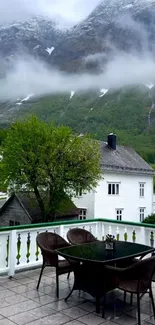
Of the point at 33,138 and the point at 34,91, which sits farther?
the point at 34,91

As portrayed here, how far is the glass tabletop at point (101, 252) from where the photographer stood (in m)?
4.22

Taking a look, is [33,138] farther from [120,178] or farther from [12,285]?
[12,285]

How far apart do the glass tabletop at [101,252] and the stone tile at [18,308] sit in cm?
75

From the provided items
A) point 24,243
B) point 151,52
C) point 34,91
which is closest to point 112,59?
point 151,52

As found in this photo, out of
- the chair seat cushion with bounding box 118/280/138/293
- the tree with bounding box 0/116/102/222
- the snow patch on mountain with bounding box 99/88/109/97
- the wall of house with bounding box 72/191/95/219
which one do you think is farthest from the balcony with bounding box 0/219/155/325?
the snow patch on mountain with bounding box 99/88/109/97

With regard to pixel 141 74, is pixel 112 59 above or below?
above

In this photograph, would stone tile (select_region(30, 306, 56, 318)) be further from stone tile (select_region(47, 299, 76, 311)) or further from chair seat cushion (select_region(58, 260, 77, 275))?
chair seat cushion (select_region(58, 260, 77, 275))

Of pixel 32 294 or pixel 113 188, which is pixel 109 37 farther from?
pixel 32 294

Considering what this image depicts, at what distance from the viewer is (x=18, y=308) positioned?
410 centimetres

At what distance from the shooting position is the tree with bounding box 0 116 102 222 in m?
21.4

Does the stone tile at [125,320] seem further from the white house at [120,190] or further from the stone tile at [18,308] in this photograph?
the white house at [120,190]

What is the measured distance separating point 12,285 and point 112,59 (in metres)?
192

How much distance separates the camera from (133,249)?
189 inches

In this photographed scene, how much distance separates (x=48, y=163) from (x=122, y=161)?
8.57 m
